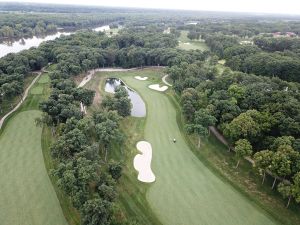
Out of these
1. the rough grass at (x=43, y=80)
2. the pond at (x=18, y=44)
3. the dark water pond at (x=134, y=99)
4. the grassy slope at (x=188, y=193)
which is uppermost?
the grassy slope at (x=188, y=193)

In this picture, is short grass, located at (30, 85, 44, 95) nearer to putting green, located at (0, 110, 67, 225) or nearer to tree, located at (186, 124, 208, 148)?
putting green, located at (0, 110, 67, 225)

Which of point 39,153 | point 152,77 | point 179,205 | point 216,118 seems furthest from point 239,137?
point 152,77

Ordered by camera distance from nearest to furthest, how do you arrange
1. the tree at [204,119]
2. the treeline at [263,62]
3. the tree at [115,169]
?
the tree at [115,169] < the tree at [204,119] < the treeline at [263,62]

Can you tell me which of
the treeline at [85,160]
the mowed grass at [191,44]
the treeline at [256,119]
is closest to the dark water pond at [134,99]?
the treeline at [256,119]

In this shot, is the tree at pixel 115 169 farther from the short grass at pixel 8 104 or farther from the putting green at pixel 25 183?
the short grass at pixel 8 104

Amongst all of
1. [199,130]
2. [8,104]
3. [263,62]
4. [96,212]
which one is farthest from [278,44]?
[96,212]

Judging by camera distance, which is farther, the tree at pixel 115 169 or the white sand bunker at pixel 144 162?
the white sand bunker at pixel 144 162
